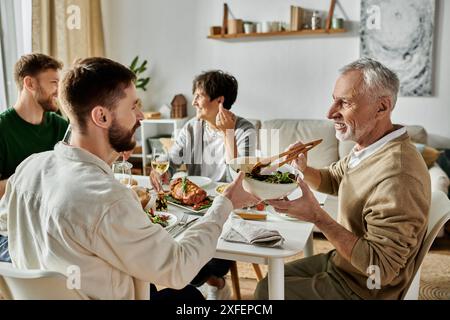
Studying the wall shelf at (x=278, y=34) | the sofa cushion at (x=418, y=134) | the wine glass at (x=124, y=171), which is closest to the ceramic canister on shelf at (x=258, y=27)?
the wall shelf at (x=278, y=34)

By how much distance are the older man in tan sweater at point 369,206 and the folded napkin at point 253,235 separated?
9cm

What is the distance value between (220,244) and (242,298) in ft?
3.64

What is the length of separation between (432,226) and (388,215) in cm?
20

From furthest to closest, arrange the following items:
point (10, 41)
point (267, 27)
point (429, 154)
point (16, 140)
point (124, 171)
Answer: point (267, 27) < point (10, 41) < point (429, 154) < point (16, 140) < point (124, 171)

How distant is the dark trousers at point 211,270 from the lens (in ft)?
6.40

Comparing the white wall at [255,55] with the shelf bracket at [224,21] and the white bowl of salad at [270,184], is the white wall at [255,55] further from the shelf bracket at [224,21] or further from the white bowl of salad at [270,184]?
the white bowl of salad at [270,184]

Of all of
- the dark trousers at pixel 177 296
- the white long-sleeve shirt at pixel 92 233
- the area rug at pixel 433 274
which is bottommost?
the area rug at pixel 433 274

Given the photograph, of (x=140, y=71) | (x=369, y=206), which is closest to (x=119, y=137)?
(x=369, y=206)

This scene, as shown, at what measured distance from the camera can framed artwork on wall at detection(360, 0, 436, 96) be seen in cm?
350

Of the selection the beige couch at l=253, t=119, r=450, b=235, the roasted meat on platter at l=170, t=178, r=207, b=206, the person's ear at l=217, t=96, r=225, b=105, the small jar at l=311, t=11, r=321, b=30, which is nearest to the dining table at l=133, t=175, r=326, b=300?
the roasted meat on platter at l=170, t=178, r=207, b=206

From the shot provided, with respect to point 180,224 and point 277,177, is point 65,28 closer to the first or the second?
point 180,224

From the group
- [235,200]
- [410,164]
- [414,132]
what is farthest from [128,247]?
[414,132]

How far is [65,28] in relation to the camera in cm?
373
